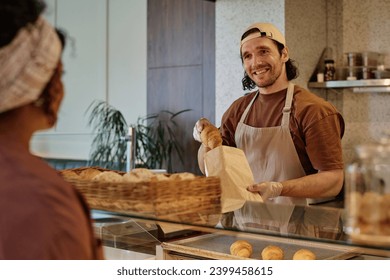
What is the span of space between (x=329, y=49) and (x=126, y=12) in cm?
189

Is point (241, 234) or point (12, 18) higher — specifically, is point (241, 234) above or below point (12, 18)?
below

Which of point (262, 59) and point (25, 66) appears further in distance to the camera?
point (262, 59)

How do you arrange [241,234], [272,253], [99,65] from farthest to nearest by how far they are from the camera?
1. [99,65]
2. [272,253]
3. [241,234]

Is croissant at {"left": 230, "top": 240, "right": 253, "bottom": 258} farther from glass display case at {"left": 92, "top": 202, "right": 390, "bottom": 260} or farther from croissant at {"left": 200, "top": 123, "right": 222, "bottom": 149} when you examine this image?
croissant at {"left": 200, "top": 123, "right": 222, "bottom": 149}

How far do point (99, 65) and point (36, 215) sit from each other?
4.80 metres

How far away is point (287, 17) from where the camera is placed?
3980 millimetres

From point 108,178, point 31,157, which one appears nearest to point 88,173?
point 108,178

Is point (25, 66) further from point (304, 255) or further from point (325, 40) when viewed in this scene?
point (325, 40)

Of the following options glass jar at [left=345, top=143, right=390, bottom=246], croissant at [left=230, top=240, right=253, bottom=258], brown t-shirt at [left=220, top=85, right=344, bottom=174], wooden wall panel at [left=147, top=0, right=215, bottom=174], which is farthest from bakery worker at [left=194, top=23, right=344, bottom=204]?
wooden wall panel at [left=147, top=0, right=215, bottom=174]

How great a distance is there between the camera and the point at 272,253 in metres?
1.64

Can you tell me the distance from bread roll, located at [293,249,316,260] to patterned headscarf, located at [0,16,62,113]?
37.6 inches
